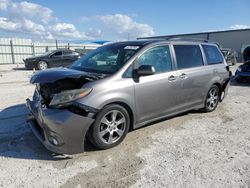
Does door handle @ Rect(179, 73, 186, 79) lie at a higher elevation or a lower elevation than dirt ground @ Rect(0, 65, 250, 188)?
higher

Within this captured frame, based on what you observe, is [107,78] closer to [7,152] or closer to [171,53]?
[171,53]

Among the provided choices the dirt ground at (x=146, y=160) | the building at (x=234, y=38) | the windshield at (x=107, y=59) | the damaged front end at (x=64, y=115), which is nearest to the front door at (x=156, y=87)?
the windshield at (x=107, y=59)

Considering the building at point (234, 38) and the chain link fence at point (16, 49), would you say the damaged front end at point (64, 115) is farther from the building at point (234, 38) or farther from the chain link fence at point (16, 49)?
the building at point (234, 38)

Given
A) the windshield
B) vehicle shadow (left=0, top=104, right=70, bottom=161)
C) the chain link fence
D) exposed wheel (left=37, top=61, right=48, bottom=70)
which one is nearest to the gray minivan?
the windshield

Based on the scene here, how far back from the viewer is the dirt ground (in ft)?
9.82

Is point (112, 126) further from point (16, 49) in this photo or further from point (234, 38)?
point (234, 38)

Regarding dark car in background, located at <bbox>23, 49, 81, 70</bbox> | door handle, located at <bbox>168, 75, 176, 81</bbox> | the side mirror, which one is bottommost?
dark car in background, located at <bbox>23, 49, 81, 70</bbox>

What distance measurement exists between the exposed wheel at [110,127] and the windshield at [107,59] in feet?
2.31

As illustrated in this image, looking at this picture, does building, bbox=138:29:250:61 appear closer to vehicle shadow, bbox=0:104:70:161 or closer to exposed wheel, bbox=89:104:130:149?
vehicle shadow, bbox=0:104:70:161

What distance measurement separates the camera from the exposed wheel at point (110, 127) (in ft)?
11.8

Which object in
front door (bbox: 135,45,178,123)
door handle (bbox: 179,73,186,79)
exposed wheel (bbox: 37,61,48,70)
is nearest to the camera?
front door (bbox: 135,45,178,123)

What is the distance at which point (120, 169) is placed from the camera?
326 cm

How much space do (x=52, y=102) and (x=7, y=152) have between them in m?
1.17

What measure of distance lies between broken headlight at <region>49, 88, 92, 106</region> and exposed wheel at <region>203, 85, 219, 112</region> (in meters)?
3.56
